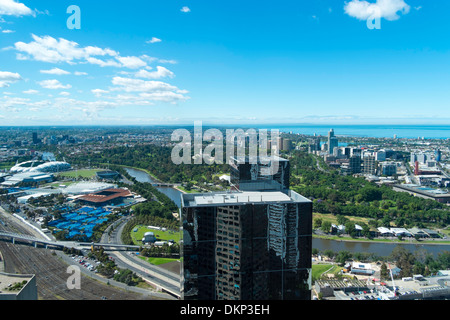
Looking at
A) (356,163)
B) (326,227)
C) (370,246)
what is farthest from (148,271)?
(356,163)

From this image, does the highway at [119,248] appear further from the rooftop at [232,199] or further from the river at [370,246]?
the river at [370,246]

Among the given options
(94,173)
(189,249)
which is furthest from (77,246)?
(94,173)

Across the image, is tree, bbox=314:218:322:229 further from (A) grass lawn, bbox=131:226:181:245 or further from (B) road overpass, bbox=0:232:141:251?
(B) road overpass, bbox=0:232:141:251

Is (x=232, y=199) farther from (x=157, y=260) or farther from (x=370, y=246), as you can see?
(x=370, y=246)

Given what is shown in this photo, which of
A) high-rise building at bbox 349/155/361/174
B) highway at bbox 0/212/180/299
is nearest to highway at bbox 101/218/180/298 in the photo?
highway at bbox 0/212/180/299

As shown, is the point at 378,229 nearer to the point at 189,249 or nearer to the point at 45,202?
the point at 189,249
